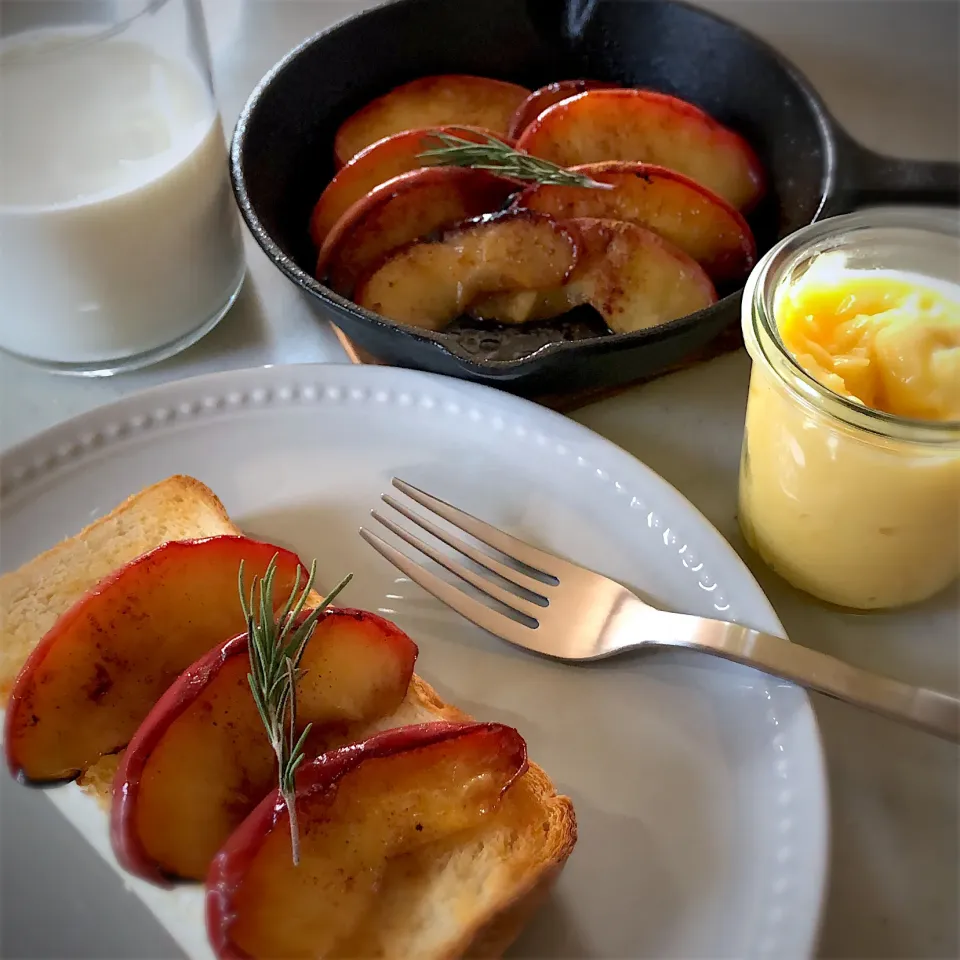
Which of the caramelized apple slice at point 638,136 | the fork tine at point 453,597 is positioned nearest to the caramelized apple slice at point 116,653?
the fork tine at point 453,597

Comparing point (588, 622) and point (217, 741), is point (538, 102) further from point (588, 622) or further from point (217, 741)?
point (217, 741)

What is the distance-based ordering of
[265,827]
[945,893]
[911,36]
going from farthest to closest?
[911,36] < [945,893] < [265,827]

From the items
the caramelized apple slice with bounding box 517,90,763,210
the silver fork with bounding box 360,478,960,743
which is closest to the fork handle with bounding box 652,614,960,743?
the silver fork with bounding box 360,478,960,743

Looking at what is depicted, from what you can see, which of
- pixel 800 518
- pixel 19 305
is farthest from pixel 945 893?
pixel 19 305

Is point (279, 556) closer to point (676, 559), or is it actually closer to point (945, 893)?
point (676, 559)

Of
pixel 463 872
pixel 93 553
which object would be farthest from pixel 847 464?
pixel 93 553

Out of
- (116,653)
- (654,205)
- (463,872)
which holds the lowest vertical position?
(463,872)

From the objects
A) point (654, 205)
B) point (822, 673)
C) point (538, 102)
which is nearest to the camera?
point (822, 673)
